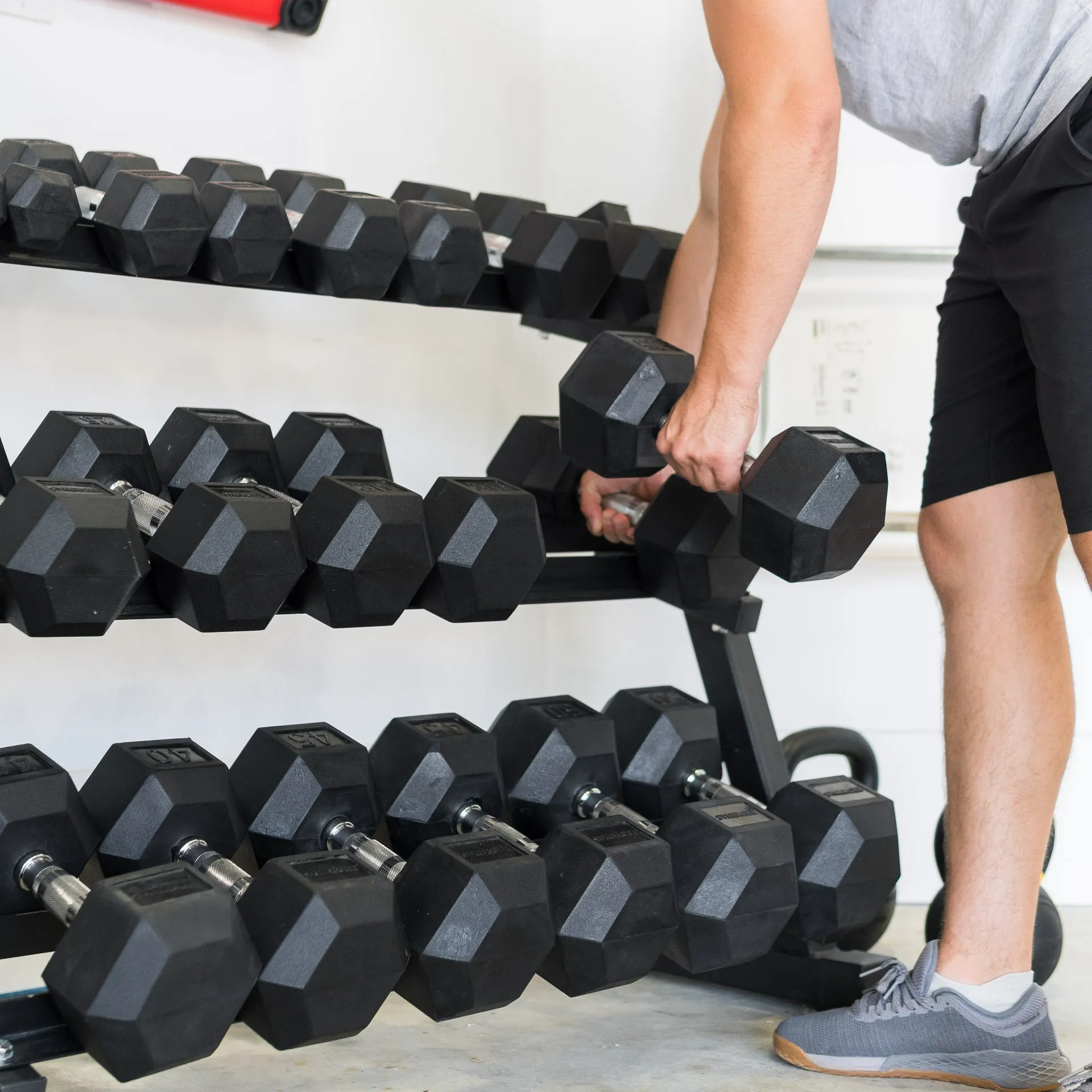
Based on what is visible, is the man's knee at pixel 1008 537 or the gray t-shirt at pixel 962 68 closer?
the gray t-shirt at pixel 962 68

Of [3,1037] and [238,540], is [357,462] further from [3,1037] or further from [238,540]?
[3,1037]

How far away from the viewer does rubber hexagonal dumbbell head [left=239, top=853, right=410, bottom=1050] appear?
99 centimetres

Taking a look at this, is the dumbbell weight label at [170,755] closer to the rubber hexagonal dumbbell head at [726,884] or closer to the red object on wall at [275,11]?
the rubber hexagonal dumbbell head at [726,884]

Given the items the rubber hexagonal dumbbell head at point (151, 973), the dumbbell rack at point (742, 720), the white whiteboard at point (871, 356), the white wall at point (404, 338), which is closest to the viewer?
the rubber hexagonal dumbbell head at point (151, 973)

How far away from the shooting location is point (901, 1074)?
4.63ft

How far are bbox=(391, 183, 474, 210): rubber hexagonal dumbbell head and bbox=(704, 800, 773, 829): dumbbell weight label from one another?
2.78ft

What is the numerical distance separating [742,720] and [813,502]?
509mm

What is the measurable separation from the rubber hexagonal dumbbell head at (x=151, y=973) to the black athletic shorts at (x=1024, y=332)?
2.77ft

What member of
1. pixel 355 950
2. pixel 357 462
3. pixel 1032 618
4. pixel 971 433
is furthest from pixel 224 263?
pixel 1032 618

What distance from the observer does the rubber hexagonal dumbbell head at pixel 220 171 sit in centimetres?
150

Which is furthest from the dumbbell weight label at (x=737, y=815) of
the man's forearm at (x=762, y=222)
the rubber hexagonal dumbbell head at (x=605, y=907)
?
the man's forearm at (x=762, y=222)

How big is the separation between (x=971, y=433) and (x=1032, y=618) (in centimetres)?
22

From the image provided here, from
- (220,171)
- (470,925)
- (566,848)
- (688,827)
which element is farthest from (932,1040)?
(220,171)

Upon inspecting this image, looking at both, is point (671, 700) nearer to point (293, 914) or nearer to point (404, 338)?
point (293, 914)
